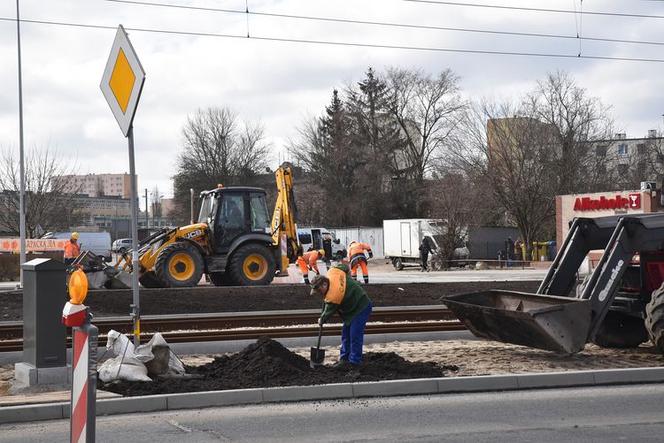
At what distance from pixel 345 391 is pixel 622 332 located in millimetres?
5405

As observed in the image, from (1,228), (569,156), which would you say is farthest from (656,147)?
(1,228)

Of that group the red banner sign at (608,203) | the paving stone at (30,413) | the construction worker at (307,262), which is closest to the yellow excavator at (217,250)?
the construction worker at (307,262)

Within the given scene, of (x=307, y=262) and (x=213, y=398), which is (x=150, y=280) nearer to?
(x=307, y=262)

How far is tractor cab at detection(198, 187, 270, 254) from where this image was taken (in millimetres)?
23125

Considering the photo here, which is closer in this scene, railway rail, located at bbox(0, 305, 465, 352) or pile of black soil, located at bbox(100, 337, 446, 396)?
pile of black soil, located at bbox(100, 337, 446, 396)

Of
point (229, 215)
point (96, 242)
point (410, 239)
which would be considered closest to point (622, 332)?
point (229, 215)

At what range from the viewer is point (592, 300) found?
10750mm

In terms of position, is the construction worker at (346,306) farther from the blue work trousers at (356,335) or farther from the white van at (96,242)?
the white van at (96,242)

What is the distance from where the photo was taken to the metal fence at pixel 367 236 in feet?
184

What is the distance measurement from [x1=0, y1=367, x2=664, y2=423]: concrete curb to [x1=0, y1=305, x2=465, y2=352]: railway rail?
419 centimetres

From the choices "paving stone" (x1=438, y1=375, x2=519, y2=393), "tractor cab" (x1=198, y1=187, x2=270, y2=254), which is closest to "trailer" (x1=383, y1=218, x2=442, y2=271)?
"tractor cab" (x1=198, y1=187, x2=270, y2=254)

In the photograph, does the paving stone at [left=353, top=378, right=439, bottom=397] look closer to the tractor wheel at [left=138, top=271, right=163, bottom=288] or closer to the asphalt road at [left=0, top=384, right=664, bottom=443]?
the asphalt road at [left=0, top=384, right=664, bottom=443]

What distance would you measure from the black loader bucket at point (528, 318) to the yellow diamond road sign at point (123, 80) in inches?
208

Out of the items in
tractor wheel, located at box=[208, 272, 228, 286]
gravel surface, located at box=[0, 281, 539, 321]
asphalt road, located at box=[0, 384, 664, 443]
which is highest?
tractor wheel, located at box=[208, 272, 228, 286]
